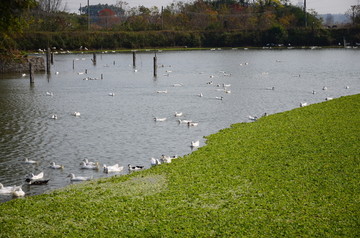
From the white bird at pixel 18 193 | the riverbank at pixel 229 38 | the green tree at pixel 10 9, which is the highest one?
the riverbank at pixel 229 38

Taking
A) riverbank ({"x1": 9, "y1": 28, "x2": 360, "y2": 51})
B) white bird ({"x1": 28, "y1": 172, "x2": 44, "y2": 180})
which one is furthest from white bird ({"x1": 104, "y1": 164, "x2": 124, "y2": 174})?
riverbank ({"x1": 9, "y1": 28, "x2": 360, "y2": 51})

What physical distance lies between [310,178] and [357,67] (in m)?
52.1

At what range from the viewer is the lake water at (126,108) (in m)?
19.2

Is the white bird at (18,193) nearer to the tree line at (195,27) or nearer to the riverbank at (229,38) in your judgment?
the tree line at (195,27)

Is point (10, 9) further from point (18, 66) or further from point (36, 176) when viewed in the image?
point (18, 66)

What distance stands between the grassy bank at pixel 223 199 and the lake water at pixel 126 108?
2.63 meters

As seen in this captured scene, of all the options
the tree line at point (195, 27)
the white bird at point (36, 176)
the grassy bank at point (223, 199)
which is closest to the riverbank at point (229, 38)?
the tree line at point (195, 27)

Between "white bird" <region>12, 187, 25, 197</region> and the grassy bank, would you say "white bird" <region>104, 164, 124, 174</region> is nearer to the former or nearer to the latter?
the grassy bank

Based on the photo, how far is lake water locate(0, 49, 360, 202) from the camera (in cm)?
1920

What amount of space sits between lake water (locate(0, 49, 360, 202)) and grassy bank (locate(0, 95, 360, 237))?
8.62 ft

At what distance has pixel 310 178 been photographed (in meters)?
13.1

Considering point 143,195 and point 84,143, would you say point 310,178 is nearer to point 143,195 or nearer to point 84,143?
point 143,195

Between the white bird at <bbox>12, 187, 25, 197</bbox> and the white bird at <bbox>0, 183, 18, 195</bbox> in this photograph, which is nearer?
the white bird at <bbox>12, 187, 25, 197</bbox>

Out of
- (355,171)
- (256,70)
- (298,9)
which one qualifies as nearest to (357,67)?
(256,70)
